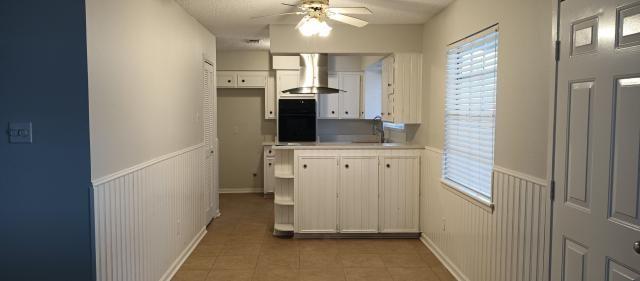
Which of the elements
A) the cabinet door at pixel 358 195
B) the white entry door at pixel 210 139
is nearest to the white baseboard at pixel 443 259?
the cabinet door at pixel 358 195

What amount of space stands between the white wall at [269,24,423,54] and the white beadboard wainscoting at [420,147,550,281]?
1.34 metres

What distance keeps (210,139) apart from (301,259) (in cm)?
223

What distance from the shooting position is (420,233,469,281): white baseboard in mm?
3922

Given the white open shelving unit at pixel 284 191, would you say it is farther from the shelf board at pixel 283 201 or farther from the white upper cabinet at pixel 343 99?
the white upper cabinet at pixel 343 99

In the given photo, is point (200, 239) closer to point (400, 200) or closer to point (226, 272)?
point (226, 272)

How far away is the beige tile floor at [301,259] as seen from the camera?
4055mm

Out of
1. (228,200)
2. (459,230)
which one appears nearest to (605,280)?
(459,230)

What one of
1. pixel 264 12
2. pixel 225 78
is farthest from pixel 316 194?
pixel 225 78

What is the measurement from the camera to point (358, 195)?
5184 mm

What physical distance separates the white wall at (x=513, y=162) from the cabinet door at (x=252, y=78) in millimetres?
4077

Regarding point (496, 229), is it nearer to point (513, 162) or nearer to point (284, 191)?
point (513, 162)

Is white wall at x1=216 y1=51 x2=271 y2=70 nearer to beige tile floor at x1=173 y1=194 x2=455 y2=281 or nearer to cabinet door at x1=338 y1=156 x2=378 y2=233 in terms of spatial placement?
beige tile floor at x1=173 y1=194 x2=455 y2=281

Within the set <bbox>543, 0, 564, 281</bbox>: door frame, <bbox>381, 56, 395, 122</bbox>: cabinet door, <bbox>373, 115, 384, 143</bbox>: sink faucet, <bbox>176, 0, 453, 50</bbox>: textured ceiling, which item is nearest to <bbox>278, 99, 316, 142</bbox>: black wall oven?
<bbox>373, 115, 384, 143</bbox>: sink faucet

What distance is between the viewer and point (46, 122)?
2.48 m
